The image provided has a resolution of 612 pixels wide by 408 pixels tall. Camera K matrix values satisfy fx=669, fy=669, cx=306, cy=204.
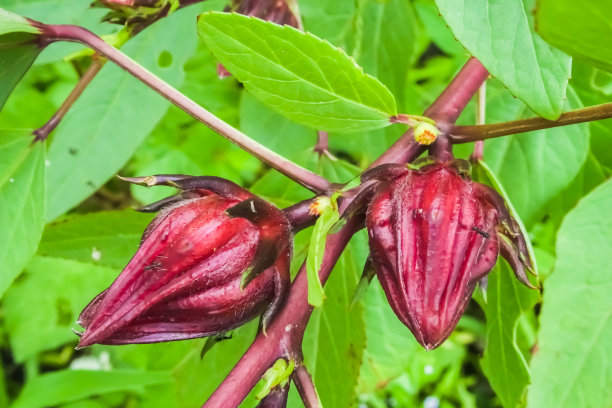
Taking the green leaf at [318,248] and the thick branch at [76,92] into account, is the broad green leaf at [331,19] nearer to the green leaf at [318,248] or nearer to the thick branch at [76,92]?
the thick branch at [76,92]

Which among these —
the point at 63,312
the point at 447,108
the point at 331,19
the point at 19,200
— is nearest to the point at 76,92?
the point at 19,200

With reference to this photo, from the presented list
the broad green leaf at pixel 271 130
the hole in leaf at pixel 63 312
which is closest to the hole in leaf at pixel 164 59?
the broad green leaf at pixel 271 130

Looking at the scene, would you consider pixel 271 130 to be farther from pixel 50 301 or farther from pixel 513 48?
pixel 50 301

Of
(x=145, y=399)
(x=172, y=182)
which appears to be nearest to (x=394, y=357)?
(x=172, y=182)

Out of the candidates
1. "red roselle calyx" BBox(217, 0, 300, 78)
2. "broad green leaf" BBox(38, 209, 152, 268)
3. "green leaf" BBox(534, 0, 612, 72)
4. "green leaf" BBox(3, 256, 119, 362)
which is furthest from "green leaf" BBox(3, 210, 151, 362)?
"green leaf" BBox(534, 0, 612, 72)

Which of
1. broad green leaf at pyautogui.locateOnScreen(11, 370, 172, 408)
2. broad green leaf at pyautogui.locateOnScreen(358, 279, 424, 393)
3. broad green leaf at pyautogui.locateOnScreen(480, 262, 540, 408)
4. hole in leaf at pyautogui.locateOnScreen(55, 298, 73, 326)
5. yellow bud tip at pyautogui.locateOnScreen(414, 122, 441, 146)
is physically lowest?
hole in leaf at pyautogui.locateOnScreen(55, 298, 73, 326)

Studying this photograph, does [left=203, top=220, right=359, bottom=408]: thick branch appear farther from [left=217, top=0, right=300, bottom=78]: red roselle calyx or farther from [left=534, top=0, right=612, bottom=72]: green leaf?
[left=217, top=0, right=300, bottom=78]: red roselle calyx
